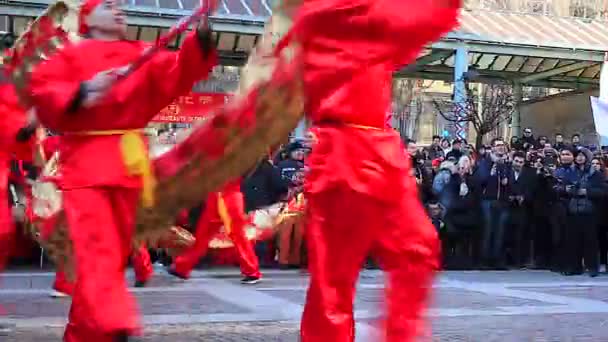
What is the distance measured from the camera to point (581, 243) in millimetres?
11727

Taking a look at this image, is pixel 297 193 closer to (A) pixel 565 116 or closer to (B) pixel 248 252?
(B) pixel 248 252

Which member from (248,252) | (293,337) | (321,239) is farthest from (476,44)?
(321,239)

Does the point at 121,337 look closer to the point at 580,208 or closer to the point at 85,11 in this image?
the point at 85,11

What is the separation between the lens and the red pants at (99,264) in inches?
150

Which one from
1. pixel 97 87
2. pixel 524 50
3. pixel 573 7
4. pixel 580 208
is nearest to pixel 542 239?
pixel 580 208

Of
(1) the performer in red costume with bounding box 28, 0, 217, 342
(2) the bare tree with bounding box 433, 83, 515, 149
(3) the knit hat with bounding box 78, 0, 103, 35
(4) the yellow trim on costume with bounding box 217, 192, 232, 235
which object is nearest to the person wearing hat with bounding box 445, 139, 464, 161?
(2) the bare tree with bounding box 433, 83, 515, 149

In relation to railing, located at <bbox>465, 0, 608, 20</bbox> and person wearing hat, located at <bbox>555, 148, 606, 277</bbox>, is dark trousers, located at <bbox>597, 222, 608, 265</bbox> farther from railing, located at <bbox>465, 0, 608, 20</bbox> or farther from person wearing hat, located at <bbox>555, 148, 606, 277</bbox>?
railing, located at <bbox>465, 0, 608, 20</bbox>

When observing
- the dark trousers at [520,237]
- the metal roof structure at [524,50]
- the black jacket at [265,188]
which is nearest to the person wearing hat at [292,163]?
the black jacket at [265,188]

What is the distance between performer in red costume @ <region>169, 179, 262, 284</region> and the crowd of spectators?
2832mm

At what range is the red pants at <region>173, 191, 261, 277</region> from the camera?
913 centimetres

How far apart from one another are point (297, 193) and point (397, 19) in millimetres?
7889

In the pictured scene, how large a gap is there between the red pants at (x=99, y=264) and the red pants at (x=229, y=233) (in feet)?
16.2

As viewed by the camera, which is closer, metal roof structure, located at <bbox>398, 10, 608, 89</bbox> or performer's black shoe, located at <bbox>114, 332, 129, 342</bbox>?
performer's black shoe, located at <bbox>114, 332, 129, 342</bbox>

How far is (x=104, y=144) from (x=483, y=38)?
16967 mm
